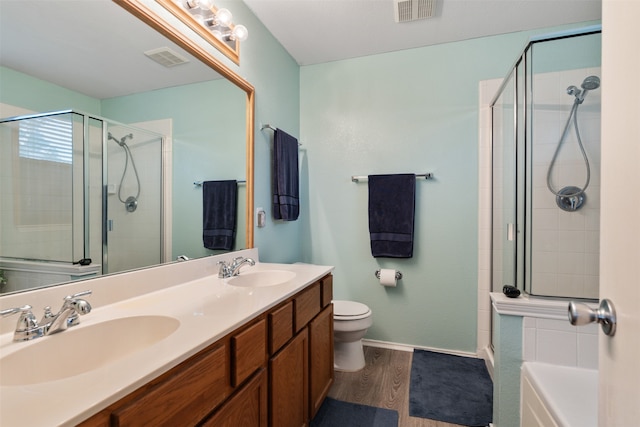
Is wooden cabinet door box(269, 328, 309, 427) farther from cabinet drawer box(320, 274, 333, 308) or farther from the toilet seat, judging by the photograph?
the toilet seat

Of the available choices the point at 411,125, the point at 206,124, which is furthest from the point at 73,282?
the point at 411,125

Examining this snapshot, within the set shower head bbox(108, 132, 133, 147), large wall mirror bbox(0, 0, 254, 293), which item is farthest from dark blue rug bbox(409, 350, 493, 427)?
→ shower head bbox(108, 132, 133, 147)

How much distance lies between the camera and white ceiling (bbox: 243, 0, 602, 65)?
1939mm

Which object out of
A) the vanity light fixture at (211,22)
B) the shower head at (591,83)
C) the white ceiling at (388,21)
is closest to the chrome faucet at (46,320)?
the vanity light fixture at (211,22)

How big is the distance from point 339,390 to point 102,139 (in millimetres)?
1837

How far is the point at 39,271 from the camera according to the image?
→ 92 centimetres

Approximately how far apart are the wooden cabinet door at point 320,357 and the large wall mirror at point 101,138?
724mm

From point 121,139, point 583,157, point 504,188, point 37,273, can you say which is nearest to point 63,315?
point 37,273

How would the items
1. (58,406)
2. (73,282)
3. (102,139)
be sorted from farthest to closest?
(102,139)
(73,282)
(58,406)

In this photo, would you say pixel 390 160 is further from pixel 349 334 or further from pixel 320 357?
pixel 320 357

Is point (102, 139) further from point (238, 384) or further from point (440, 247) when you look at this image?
point (440, 247)

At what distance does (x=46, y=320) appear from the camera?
83cm

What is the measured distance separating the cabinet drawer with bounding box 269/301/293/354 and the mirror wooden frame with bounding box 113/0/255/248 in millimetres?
763

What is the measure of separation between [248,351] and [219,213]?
2.89ft
